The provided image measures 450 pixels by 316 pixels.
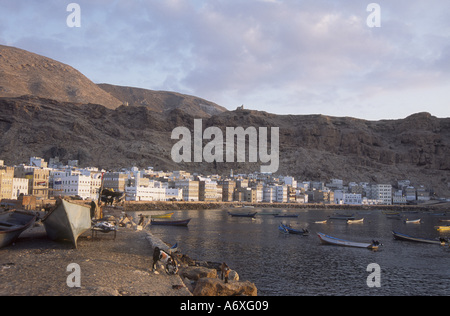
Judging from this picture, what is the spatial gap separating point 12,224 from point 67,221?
569 cm

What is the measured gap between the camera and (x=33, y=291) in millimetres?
12297

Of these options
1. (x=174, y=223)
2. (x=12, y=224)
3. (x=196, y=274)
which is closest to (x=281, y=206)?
(x=174, y=223)

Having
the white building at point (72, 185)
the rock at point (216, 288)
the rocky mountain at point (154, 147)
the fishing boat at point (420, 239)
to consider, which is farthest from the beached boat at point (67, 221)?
the rocky mountain at point (154, 147)

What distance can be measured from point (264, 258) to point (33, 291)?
72.8 ft

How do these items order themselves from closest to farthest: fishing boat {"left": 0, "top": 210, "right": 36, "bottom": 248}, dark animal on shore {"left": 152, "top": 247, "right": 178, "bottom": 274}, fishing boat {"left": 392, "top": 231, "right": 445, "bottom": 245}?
dark animal on shore {"left": 152, "top": 247, "right": 178, "bottom": 274}
fishing boat {"left": 0, "top": 210, "right": 36, "bottom": 248}
fishing boat {"left": 392, "top": 231, "right": 445, "bottom": 245}

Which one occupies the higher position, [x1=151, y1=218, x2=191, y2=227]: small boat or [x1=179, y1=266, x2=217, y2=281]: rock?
[x1=179, y1=266, x2=217, y2=281]: rock

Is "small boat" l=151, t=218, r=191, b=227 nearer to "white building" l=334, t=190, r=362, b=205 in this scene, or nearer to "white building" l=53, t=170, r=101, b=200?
"white building" l=53, t=170, r=101, b=200

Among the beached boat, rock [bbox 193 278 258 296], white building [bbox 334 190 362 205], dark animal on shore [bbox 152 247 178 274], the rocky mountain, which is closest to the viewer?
rock [bbox 193 278 258 296]

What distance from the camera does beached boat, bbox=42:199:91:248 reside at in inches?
835

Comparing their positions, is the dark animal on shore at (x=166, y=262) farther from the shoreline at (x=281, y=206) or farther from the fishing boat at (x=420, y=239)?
the shoreline at (x=281, y=206)

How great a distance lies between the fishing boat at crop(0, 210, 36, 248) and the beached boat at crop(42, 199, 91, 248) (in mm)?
1712

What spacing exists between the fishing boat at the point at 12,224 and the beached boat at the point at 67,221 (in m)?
1.71

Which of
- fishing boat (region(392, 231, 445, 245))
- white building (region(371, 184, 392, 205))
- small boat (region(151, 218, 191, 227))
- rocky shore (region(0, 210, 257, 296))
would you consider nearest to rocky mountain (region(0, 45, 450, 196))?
white building (region(371, 184, 392, 205))

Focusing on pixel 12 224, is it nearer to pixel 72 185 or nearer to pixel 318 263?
pixel 318 263
